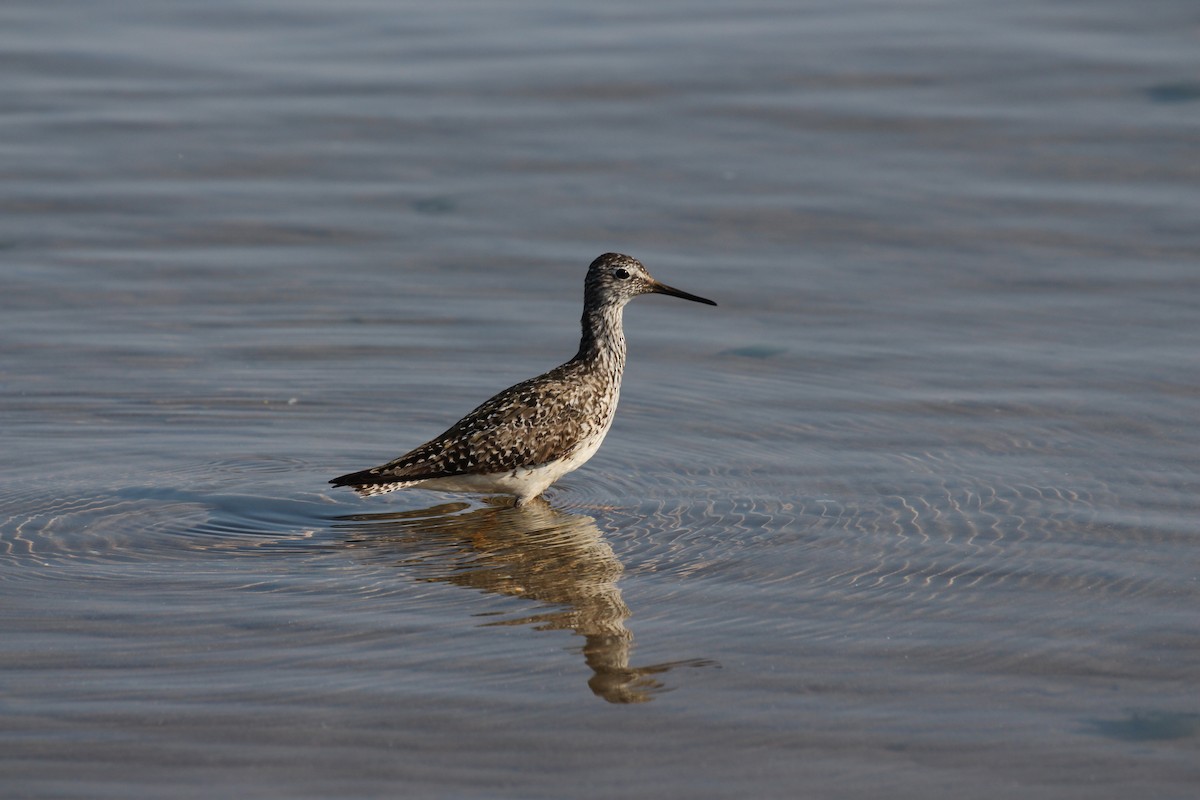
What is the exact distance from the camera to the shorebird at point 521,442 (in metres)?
9.31

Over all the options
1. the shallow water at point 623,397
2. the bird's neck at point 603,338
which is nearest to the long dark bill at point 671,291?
the bird's neck at point 603,338

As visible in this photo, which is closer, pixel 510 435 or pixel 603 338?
pixel 510 435

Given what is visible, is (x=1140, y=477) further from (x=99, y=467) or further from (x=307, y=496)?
(x=99, y=467)

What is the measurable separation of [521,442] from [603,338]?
1170 mm

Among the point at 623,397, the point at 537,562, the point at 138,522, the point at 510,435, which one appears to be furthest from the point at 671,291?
the point at 138,522

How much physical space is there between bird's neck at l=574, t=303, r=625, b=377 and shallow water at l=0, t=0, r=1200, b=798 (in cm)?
50

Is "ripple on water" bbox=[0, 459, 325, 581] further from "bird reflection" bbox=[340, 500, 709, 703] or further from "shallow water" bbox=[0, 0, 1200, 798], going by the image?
"bird reflection" bbox=[340, 500, 709, 703]

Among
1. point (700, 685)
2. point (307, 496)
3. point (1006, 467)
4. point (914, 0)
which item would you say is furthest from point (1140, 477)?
point (914, 0)

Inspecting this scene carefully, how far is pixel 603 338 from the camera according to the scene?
34.2 feet

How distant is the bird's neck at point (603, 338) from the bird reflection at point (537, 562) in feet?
3.40

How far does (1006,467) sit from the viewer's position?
953 cm

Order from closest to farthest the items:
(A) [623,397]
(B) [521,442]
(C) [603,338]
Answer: (B) [521,442] → (C) [603,338] → (A) [623,397]

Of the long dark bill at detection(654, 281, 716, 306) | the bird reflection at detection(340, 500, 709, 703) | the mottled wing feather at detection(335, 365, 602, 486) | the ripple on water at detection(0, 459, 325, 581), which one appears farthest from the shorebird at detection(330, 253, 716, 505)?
the long dark bill at detection(654, 281, 716, 306)

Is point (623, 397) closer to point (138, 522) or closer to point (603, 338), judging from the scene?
point (603, 338)
